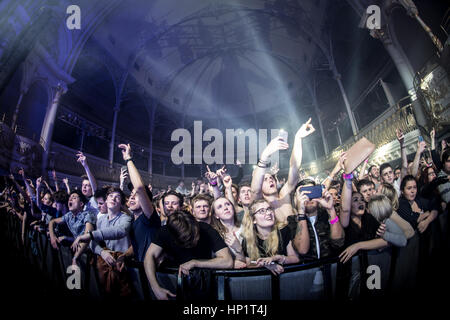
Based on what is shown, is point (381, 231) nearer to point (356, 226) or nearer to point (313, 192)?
point (356, 226)

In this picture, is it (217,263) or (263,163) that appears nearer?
(217,263)

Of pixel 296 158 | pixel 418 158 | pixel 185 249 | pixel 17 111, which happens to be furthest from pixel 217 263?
pixel 17 111

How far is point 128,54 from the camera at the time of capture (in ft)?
14.4

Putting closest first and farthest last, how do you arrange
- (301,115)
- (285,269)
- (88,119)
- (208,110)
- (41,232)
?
(285,269)
(41,232)
(88,119)
(208,110)
(301,115)

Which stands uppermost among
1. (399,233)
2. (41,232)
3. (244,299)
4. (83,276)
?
(41,232)

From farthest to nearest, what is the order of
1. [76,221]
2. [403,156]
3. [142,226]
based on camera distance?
[403,156], [76,221], [142,226]

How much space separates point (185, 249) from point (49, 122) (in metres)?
3.49

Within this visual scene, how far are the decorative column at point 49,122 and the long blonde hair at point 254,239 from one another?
3440 mm

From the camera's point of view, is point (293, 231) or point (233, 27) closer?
point (293, 231)

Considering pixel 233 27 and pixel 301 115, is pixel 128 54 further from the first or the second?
pixel 301 115

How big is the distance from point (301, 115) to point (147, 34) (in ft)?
28.7

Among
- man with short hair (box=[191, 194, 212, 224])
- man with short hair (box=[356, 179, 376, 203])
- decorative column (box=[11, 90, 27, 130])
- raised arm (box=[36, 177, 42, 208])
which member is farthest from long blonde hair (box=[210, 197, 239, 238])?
decorative column (box=[11, 90, 27, 130])

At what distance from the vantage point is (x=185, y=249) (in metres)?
1.34

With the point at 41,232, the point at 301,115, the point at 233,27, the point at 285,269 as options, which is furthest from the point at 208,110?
the point at 301,115
